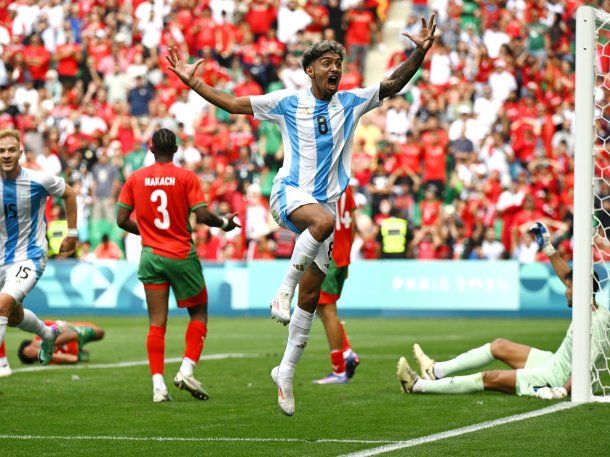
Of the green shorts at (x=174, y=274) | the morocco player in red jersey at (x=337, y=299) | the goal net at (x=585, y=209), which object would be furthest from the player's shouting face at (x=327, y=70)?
the morocco player in red jersey at (x=337, y=299)

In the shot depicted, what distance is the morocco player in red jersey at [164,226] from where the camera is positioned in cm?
1148

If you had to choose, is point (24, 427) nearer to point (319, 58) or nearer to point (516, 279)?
point (319, 58)

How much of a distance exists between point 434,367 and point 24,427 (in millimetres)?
4012

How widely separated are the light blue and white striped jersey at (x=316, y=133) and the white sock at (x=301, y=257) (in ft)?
1.59

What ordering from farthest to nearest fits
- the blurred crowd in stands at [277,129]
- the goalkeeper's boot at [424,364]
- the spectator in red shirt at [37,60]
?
the spectator in red shirt at [37,60] → the blurred crowd in stands at [277,129] → the goalkeeper's boot at [424,364]

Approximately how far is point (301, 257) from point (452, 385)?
297 cm

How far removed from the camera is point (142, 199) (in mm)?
11539

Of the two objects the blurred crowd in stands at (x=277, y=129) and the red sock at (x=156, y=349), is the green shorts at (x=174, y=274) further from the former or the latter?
the blurred crowd in stands at (x=277, y=129)

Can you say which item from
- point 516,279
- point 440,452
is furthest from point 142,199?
point 516,279

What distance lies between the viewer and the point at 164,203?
11492mm

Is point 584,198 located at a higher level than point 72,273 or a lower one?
higher

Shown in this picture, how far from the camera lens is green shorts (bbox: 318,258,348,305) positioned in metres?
13.2

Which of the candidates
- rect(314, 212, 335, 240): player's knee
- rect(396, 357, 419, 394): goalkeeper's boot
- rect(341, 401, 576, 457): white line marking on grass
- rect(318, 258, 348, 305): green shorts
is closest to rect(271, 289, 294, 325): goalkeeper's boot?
rect(314, 212, 335, 240): player's knee

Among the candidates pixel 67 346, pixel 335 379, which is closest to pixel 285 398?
pixel 335 379
